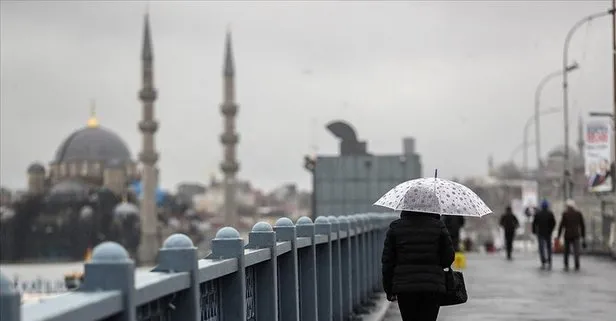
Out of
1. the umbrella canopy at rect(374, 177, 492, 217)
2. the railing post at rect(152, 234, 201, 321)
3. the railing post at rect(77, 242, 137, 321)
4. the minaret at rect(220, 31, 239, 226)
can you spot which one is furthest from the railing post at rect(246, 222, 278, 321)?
the minaret at rect(220, 31, 239, 226)

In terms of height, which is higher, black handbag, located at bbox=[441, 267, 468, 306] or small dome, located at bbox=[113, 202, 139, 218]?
black handbag, located at bbox=[441, 267, 468, 306]

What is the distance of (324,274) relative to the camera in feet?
44.2

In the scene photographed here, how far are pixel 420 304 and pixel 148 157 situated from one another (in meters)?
155

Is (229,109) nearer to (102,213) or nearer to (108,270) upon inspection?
(102,213)

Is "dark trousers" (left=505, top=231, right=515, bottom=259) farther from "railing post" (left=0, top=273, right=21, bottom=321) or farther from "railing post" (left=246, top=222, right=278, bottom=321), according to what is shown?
"railing post" (left=0, top=273, right=21, bottom=321)

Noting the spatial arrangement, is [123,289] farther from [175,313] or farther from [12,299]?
[175,313]

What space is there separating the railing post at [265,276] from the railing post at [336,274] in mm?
4880

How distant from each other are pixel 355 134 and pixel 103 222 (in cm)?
14193

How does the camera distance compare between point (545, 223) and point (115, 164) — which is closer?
point (545, 223)

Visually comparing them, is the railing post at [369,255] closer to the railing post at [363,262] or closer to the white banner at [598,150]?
the railing post at [363,262]

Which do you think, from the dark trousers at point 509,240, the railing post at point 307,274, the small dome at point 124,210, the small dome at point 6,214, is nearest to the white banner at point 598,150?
the dark trousers at point 509,240

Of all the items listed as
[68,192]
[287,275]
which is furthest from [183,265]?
[68,192]

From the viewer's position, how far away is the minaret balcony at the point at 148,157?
16275 centimetres

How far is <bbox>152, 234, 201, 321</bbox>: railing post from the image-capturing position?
18.8ft
